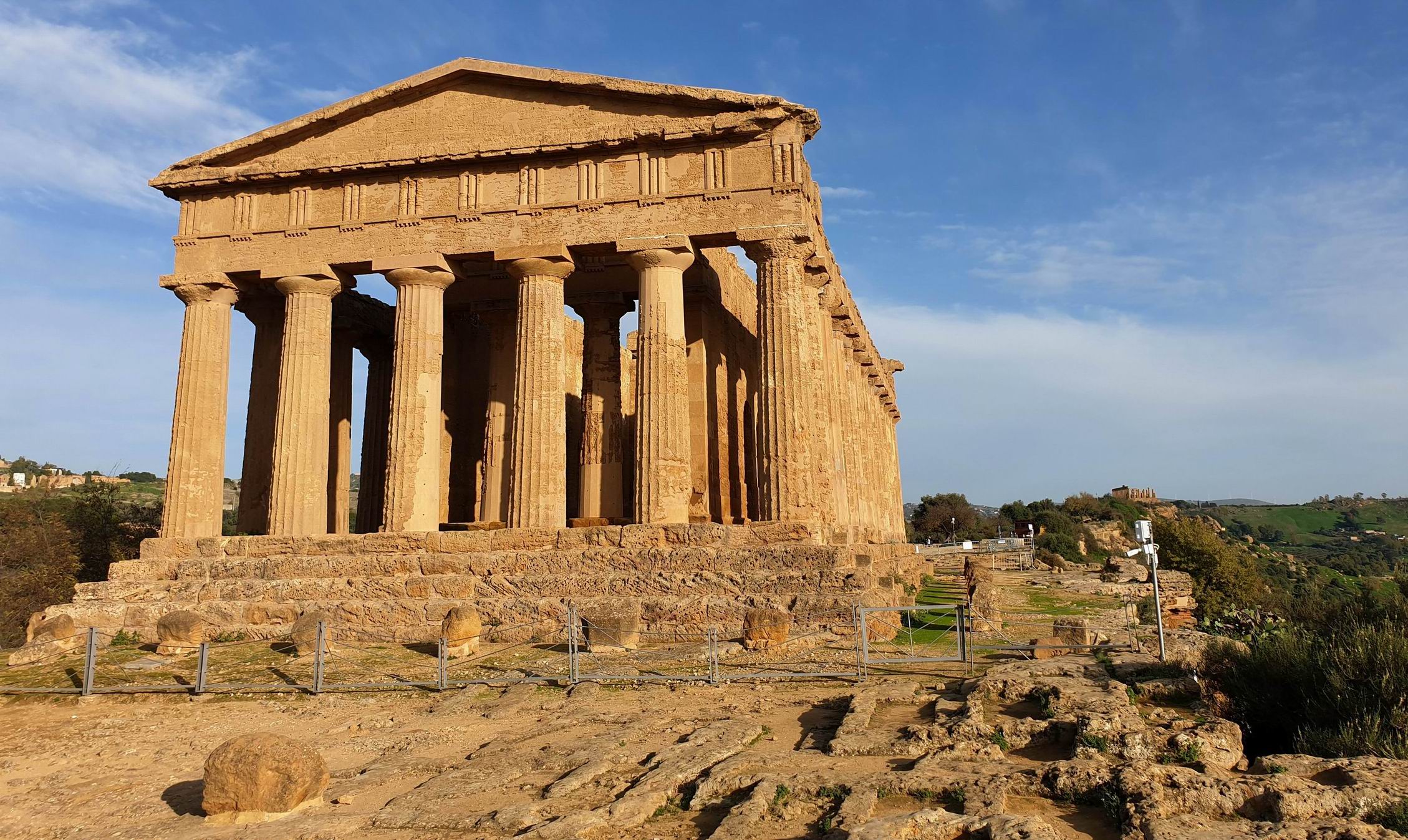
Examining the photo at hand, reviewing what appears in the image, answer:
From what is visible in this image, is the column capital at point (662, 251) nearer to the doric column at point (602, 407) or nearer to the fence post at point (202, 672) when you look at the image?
the doric column at point (602, 407)

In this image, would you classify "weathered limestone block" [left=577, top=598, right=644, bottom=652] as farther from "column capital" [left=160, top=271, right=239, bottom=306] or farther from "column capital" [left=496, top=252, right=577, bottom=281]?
"column capital" [left=160, top=271, right=239, bottom=306]

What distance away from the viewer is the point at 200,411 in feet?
67.9

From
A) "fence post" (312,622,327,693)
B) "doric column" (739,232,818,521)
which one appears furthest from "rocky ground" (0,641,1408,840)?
"doric column" (739,232,818,521)

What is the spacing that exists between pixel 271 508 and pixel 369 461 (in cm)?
682

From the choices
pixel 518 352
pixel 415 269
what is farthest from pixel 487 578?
pixel 415 269

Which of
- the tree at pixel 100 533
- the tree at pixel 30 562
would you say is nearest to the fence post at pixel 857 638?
the tree at pixel 30 562

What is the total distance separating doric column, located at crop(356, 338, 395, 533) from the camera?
26375mm

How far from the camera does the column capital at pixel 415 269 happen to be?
20.2m

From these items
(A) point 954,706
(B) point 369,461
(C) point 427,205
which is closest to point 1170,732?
(A) point 954,706

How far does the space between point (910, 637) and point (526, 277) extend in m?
11.2

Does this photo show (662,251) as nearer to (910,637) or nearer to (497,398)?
(497,398)

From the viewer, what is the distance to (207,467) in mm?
20672

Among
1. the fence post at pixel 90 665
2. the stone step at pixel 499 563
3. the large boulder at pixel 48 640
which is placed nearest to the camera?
the fence post at pixel 90 665

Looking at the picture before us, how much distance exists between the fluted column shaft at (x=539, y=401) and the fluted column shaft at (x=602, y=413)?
261 cm
